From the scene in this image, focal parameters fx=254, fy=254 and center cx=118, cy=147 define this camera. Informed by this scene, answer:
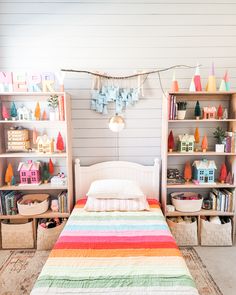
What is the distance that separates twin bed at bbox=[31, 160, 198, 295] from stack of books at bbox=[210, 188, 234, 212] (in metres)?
0.76

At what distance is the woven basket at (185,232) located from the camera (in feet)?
9.52

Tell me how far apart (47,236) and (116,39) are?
2.38 meters

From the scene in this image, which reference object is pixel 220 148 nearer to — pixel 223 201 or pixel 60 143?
pixel 223 201

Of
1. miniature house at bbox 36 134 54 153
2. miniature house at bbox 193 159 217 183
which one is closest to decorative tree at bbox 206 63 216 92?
miniature house at bbox 193 159 217 183

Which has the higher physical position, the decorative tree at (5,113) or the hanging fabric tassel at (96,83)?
the hanging fabric tassel at (96,83)

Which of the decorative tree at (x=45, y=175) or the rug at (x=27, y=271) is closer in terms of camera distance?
the rug at (x=27, y=271)

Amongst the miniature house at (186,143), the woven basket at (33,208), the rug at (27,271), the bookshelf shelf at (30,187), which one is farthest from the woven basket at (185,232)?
the woven basket at (33,208)

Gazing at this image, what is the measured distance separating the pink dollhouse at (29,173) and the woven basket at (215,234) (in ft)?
6.53

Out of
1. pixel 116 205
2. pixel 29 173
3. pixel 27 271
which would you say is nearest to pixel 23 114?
pixel 29 173

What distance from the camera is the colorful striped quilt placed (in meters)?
1.57

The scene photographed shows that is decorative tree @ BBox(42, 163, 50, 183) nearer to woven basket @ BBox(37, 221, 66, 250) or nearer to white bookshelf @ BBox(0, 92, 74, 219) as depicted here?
white bookshelf @ BBox(0, 92, 74, 219)

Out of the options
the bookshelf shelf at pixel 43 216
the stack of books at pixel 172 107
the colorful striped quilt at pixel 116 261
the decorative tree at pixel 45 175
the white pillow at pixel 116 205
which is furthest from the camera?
the decorative tree at pixel 45 175

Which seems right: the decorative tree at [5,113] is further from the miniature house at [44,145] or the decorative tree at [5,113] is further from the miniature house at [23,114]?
the miniature house at [44,145]

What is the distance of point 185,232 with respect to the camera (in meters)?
2.91
